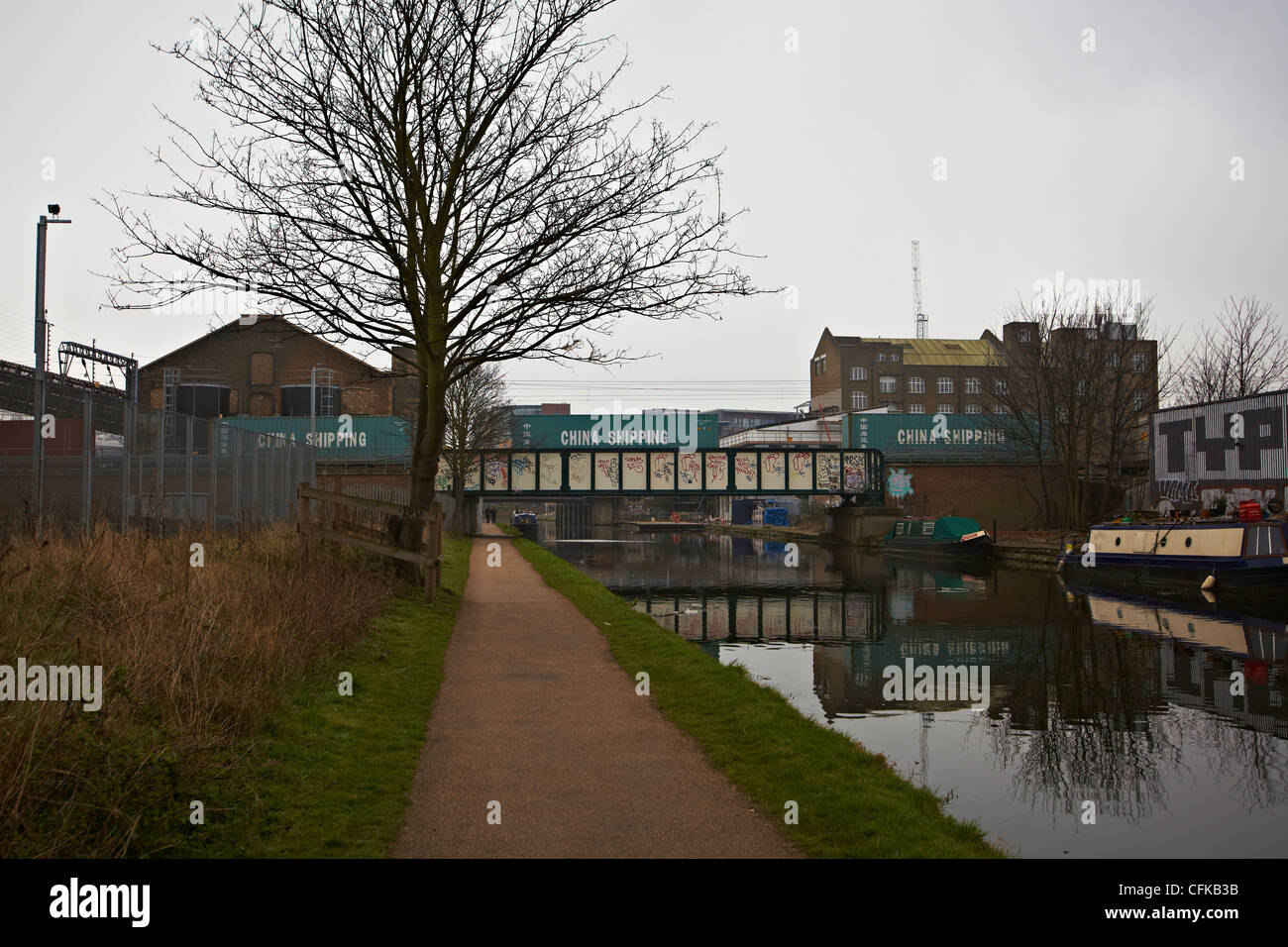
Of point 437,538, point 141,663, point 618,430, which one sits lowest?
point 141,663

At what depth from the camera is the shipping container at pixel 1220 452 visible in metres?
37.4

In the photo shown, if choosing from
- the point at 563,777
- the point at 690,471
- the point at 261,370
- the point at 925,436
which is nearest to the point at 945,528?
the point at 690,471

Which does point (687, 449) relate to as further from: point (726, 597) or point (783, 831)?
point (783, 831)

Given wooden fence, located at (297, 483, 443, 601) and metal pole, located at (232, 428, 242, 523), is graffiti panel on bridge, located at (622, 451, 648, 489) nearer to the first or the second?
metal pole, located at (232, 428, 242, 523)

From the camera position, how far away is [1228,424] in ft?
132

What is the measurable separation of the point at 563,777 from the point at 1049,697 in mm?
8596

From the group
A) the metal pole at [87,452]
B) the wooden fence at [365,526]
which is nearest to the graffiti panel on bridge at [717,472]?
the wooden fence at [365,526]

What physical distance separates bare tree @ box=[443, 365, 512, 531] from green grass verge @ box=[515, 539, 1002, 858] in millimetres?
35423

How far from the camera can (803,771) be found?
25.4 feet

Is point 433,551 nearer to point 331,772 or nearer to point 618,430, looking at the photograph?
point 331,772

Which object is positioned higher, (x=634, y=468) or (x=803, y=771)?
(x=634, y=468)

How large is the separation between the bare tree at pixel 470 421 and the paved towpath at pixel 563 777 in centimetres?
3559
